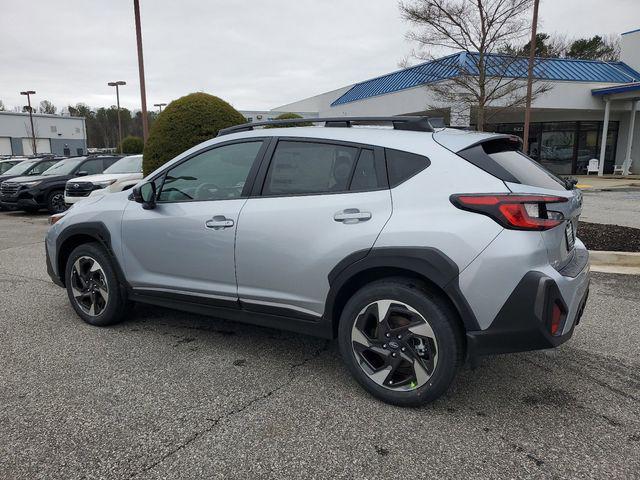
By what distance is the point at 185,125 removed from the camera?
32.5ft

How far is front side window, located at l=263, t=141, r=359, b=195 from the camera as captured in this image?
318cm

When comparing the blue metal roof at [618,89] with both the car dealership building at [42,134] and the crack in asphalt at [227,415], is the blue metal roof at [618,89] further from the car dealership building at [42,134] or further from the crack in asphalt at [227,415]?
the car dealership building at [42,134]

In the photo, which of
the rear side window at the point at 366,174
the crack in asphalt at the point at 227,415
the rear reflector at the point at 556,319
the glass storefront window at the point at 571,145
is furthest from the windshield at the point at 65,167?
the glass storefront window at the point at 571,145

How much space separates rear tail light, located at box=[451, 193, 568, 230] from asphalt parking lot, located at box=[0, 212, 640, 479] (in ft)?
3.79

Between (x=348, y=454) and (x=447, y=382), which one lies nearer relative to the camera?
(x=348, y=454)

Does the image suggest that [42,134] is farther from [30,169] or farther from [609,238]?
[609,238]

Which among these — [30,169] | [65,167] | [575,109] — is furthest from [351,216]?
[575,109]

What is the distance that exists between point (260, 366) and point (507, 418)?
5.55 ft

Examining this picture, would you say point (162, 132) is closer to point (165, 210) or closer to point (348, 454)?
point (165, 210)

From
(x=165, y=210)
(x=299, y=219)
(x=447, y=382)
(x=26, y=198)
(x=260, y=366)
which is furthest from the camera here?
(x=26, y=198)

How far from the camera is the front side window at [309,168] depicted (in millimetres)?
3180

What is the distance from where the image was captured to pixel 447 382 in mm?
2820

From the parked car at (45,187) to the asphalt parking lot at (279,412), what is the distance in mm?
10546

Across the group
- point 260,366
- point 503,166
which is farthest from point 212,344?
point 503,166
